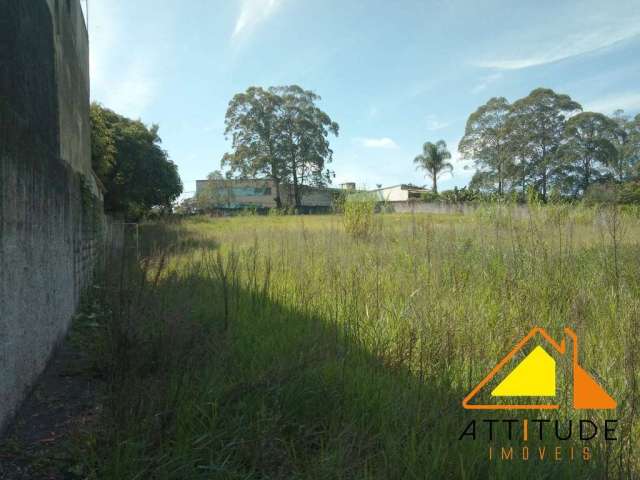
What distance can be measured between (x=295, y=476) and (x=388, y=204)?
329 inches

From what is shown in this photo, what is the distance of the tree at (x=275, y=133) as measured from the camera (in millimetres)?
38094

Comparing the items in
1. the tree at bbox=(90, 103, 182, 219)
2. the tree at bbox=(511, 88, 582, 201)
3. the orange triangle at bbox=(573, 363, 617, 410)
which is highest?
the tree at bbox=(511, 88, 582, 201)

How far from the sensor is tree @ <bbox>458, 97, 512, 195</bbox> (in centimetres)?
3400

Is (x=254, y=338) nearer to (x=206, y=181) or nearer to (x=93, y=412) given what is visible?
(x=93, y=412)

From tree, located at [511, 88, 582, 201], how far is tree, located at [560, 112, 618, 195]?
798 mm

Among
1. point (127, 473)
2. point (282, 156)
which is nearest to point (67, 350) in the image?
point (127, 473)

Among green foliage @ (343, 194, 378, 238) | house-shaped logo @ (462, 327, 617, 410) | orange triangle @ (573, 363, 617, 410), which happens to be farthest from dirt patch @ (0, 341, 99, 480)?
green foliage @ (343, 194, 378, 238)

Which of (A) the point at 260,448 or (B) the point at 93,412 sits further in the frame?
(B) the point at 93,412

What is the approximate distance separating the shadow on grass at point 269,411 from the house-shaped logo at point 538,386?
0.16 m

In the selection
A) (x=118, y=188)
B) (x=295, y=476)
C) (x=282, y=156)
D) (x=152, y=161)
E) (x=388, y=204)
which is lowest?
(x=295, y=476)

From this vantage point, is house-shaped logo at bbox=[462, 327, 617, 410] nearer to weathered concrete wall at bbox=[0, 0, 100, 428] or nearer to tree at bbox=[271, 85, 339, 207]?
weathered concrete wall at bbox=[0, 0, 100, 428]

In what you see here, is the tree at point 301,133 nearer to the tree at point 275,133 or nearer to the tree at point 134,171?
the tree at point 275,133

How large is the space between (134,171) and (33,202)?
16.9 meters

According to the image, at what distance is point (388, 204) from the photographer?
31.0 feet
